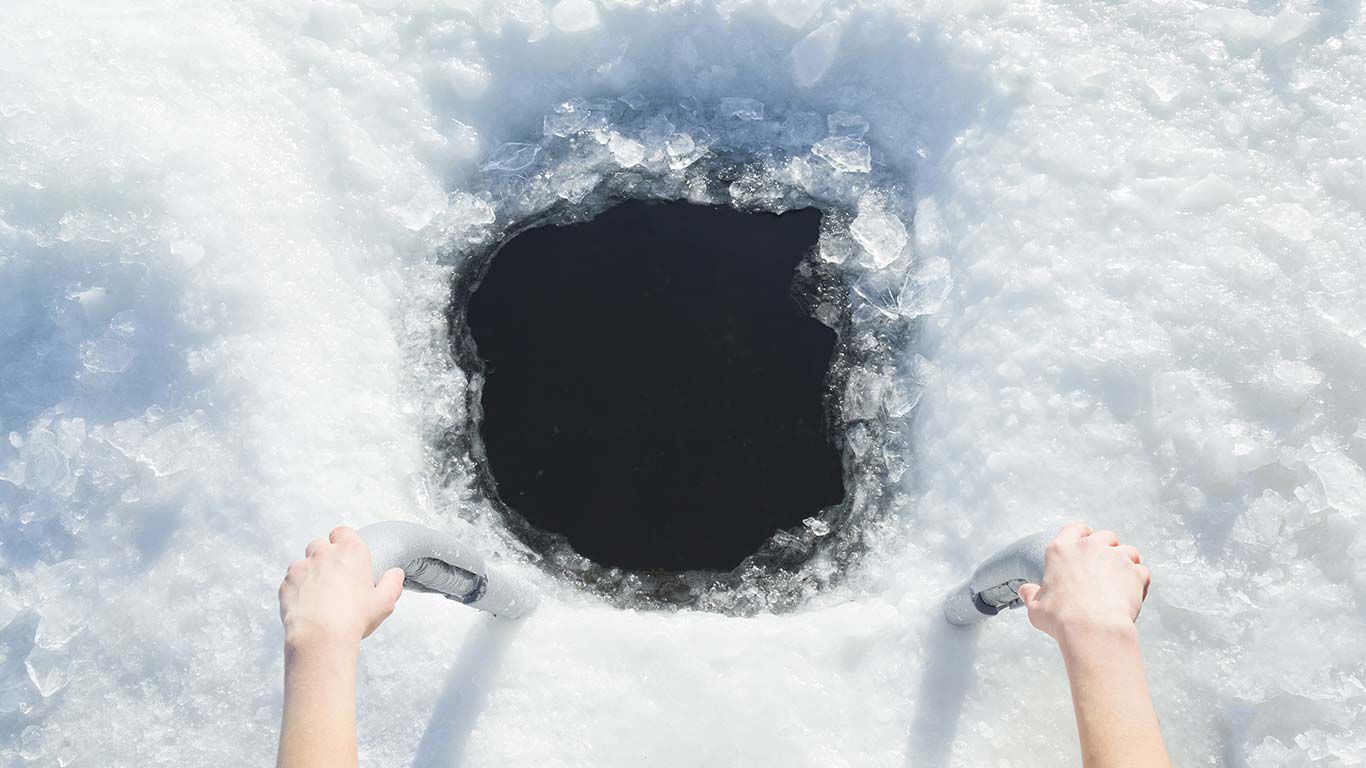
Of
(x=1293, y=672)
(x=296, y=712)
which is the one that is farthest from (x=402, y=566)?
(x=1293, y=672)

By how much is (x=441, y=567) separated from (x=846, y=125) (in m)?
2.52

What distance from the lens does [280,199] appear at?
3359 millimetres

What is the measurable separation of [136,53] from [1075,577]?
376 centimetres

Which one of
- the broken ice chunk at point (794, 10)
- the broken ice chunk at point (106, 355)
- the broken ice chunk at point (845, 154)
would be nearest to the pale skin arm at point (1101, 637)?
the broken ice chunk at point (845, 154)

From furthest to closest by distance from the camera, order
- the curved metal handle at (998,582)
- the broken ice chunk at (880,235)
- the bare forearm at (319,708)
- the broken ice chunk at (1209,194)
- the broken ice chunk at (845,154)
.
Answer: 1. the broken ice chunk at (845,154)
2. the broken ice chunk at (880,235)
3. the broken ice chunk at (1209,194)
4. the curved metal handle at (998,582)
5. the bare forearm at (319,708)

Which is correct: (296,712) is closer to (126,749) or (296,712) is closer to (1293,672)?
(126,749)

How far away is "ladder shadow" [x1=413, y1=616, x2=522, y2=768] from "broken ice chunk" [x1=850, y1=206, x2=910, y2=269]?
1953 millimetres

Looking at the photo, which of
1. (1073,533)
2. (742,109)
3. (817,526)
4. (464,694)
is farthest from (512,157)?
(1073,533)

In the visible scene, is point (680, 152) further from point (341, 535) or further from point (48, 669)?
point (48, 669)

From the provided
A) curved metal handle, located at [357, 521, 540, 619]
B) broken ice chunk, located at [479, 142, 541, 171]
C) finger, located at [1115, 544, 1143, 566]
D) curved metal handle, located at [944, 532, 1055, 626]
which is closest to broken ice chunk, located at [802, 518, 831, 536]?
curved metal handle, located at [944, 532, 1055, 626]

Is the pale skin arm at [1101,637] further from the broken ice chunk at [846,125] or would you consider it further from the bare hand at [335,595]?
the broken ice chunk at [846,125]

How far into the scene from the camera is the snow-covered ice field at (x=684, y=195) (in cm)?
274

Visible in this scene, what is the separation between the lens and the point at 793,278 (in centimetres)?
350

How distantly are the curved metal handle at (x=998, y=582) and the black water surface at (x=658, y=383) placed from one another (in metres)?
0.63
